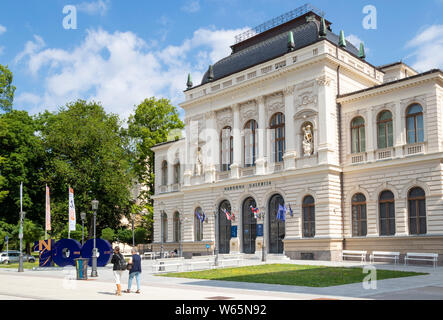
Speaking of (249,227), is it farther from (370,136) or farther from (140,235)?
(140,235)

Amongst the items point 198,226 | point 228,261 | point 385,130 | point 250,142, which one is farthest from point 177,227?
point 385,130

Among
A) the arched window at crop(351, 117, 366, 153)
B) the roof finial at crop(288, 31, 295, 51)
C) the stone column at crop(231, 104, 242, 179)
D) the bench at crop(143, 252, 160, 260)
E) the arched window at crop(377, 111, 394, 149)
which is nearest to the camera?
the arched window at crop(377, 111, 394, 149)

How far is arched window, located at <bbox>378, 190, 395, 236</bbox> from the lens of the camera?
34.6m

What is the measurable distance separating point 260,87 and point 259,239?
494 inches

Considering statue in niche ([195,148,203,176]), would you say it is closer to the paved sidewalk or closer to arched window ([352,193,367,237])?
arched window ([352,193,367,237])

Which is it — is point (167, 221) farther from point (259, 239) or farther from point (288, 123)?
point (288, 123)

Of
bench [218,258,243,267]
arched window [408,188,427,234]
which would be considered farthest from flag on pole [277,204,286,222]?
arched window [408,188,427,234]

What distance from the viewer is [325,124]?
122 ft

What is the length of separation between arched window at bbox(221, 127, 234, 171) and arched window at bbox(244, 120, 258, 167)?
1862 millimetres

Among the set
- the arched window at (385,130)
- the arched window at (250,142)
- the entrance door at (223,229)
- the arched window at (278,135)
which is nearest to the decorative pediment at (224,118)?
the arched window at (250,142)

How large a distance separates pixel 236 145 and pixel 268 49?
873 cm

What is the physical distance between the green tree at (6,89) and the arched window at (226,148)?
2465 centimetres

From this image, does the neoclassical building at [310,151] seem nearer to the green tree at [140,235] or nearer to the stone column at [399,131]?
the stone column at [399,131]

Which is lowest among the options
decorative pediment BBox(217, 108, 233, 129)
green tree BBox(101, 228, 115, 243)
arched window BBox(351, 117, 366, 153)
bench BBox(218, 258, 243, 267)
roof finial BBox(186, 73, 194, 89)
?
bench BBox(218, 258, 243, 267)
